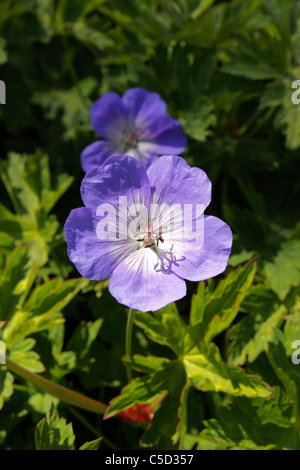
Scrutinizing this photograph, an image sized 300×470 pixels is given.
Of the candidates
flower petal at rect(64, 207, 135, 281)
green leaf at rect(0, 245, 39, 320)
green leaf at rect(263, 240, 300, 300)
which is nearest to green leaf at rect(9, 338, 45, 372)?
green leaf at rect(0, 245, 39, 320)

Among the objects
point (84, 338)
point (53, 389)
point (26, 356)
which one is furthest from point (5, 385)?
point (84, 338)

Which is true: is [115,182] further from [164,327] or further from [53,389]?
[53,389]

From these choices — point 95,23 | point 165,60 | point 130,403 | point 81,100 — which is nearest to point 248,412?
point 130,403

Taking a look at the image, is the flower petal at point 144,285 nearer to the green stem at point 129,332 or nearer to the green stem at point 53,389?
the green stem at point 129,332

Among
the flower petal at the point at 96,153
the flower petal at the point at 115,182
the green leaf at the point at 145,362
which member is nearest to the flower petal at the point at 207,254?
the flower petal at the point at 115,182
